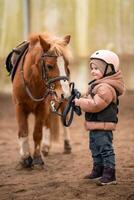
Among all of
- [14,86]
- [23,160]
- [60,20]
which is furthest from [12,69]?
[60,20]

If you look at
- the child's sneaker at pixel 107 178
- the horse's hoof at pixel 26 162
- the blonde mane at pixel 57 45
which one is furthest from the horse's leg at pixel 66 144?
the child's sneaker at pixel 107 178

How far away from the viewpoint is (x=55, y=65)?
5598 millimetres

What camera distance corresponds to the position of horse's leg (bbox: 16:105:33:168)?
6.24 meters

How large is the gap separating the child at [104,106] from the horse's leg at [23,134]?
125 cm

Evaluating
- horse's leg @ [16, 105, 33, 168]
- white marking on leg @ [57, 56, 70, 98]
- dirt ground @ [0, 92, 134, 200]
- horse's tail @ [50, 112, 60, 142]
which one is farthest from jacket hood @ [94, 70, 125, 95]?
horse's tail @ [50, 112, 60, 142]

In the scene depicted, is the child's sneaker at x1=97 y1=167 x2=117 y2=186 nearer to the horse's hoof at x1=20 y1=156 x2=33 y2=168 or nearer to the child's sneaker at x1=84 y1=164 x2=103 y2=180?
the child's sneaker at x1=84 y1=164 x2=103 y2=180

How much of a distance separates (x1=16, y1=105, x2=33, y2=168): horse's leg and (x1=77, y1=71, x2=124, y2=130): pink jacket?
4.21 ft

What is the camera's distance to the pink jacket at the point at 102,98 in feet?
16.5

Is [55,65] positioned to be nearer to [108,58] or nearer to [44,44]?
[44,44]

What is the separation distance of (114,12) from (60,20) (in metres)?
1.19

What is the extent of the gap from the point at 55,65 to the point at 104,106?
854mm

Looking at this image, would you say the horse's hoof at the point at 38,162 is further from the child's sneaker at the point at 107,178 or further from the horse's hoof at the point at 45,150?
the child's sneaker at the point at 107,178

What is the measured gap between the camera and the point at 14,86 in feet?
20.7

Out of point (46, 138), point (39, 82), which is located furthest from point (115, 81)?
point (46, 138)
